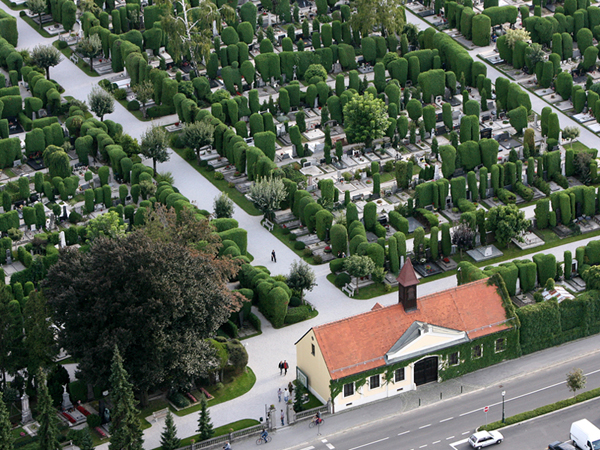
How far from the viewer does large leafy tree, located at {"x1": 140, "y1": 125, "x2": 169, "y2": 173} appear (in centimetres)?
14662

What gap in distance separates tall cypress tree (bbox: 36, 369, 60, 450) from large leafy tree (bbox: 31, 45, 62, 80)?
7470 cm

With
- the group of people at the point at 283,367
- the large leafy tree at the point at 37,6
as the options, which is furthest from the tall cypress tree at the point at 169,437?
the large leafy tree at the point at 37,6

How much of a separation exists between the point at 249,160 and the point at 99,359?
145 ft

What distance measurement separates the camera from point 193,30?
171 metres

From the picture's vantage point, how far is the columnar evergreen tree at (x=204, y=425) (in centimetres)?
10656

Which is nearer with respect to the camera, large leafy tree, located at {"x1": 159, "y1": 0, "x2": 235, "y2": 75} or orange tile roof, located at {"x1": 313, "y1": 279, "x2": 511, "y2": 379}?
orange tile roof, located at {"x1": 313, "y1": 279, "x2": 511, "y2": 379}

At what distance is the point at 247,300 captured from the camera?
119812 millimetres

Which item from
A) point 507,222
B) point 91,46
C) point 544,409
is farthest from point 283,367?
point 91,46

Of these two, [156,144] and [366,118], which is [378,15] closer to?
[366,118]

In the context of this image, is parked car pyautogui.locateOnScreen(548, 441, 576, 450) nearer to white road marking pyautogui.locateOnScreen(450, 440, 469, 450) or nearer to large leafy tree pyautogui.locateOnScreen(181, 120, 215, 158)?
white road marking pyautogui.locateOnScreen(450, 440, 469, 450)

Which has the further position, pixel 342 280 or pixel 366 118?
pixel 366 118

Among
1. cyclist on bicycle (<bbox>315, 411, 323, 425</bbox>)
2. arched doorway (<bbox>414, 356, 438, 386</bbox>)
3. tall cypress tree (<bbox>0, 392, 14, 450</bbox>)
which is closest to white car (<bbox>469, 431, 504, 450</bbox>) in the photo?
arched doorway (<bbox>414, 356, 438, 386</bbox>)

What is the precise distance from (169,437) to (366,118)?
57555mm

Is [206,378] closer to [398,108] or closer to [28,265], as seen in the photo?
[28,265]
